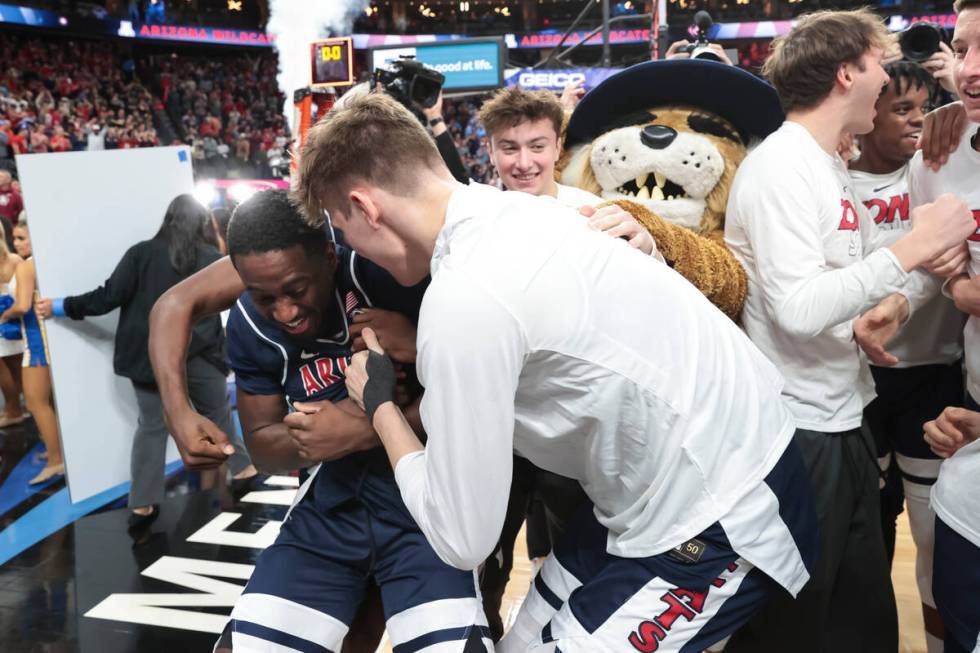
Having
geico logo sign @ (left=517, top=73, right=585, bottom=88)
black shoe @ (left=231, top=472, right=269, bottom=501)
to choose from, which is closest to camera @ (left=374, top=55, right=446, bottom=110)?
black shoe @ (left=231, top=472, right=269, bottom=501)

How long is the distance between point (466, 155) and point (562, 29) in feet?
30.9

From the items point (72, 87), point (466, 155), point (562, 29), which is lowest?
point (466, 155)

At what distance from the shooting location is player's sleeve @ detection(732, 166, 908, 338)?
65.9 inches

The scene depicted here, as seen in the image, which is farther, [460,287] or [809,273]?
[809,273]

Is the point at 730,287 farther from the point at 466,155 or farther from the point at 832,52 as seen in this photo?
the point at 466,155

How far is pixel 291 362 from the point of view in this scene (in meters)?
1.88

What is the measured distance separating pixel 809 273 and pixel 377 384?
1.00 meters

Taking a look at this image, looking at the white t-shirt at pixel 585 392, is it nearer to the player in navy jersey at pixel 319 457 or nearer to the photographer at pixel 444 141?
the player in navy jersey at pixel 319 457

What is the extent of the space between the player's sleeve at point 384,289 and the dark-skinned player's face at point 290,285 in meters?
0.07

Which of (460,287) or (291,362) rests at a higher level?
(460,287)

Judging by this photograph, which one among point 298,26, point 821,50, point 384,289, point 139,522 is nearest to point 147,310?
point 139,522

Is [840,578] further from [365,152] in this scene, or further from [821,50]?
[365,152]

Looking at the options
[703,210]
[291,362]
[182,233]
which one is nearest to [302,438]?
[291,362]

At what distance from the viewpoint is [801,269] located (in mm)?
1768
